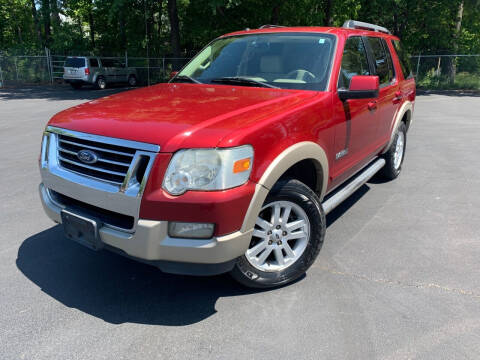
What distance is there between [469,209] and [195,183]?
3.80 meters

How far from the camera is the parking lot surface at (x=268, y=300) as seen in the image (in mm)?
2455

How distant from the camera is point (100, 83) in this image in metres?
22.8

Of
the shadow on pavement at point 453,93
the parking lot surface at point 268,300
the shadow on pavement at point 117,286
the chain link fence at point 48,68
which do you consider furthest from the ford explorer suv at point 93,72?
the shadow on pavement at point 117,286

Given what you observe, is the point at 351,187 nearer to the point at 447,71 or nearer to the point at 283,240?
the point at 283,240

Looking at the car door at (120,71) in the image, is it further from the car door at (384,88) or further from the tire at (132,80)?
the car door at (384,88)

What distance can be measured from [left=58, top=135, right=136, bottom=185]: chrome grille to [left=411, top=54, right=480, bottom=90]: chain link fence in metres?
23.4

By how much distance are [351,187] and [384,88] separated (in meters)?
1.41

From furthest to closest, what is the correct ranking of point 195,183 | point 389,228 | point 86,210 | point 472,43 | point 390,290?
point 472,43 < point 389,228 < point 390,290 < point 86,210 < point 195,183

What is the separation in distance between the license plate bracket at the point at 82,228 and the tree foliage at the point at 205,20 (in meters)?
16.3

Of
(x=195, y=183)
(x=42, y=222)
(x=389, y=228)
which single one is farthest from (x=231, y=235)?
(x=42, y=222)

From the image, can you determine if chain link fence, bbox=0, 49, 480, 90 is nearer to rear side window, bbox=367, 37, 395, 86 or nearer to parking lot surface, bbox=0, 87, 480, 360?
rear side window, bbox=367, 37, 395, 86

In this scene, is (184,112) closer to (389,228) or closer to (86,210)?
(86,210)

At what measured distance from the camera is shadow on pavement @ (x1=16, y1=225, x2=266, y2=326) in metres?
2.79

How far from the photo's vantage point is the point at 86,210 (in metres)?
2.77
